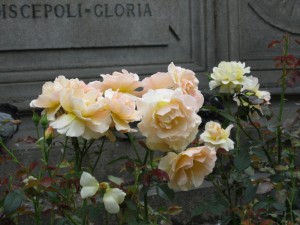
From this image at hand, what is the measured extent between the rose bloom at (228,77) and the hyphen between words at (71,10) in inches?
79.8

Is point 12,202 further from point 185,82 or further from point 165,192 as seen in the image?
point 185,82

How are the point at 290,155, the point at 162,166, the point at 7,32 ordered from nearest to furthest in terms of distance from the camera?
the point at 162,166 < the point at 290,155 < the point at 7,32

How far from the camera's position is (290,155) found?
8.40 ft

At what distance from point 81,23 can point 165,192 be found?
254 centimetres

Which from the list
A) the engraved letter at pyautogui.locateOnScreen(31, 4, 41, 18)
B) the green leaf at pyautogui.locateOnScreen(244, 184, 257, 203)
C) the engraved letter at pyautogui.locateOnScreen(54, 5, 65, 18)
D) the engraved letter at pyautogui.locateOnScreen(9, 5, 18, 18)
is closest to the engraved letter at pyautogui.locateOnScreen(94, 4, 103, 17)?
the engraved letter at pyautogui.locateOnScreen(54, 5, 65, 18)

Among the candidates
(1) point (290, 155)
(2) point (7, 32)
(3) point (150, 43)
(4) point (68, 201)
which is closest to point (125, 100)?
(4) point (68, 201)

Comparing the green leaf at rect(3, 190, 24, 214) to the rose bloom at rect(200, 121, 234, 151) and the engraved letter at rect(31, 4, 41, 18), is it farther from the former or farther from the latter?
the engraved letter at rect(31, 4, 41, 18)

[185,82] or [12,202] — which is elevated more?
[185,82]

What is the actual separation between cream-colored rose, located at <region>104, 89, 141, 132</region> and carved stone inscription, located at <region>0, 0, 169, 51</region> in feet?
8.27

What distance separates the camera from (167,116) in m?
1.70

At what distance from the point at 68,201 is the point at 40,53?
2262 millimetres

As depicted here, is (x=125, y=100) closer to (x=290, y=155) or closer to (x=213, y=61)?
(x=290, y=155)

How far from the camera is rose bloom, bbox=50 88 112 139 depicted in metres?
1.71

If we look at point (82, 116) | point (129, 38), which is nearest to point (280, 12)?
point (129, 38)
